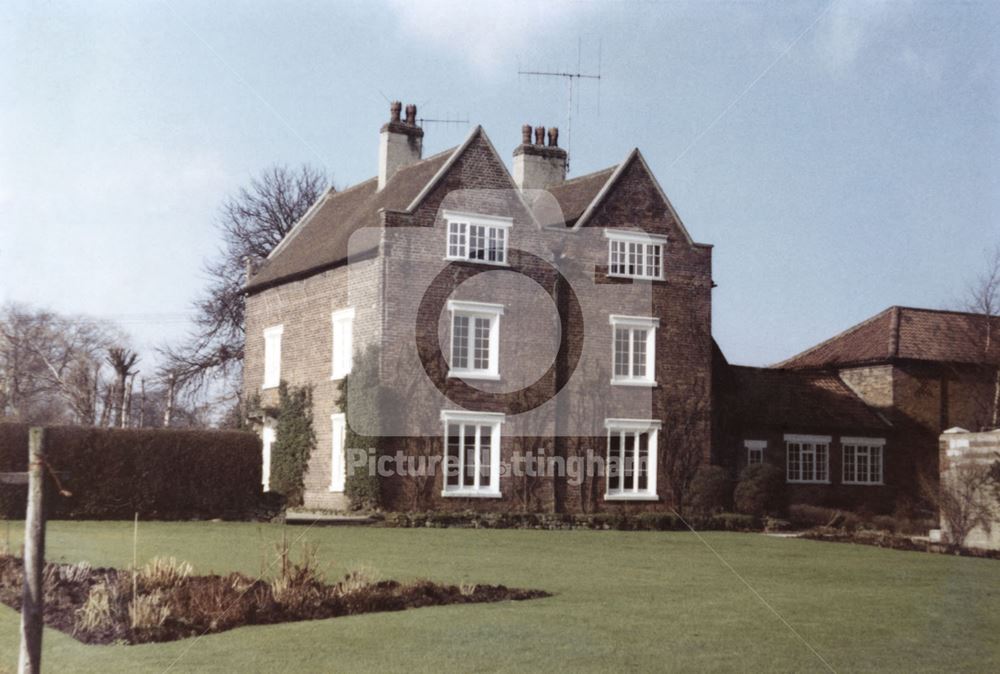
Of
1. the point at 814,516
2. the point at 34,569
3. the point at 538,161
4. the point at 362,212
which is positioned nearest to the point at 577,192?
the point at 538,161

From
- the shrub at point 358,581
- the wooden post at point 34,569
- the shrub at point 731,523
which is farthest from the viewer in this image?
the shrub at point 731,523

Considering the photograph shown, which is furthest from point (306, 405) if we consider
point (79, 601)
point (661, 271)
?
point (79, 601)

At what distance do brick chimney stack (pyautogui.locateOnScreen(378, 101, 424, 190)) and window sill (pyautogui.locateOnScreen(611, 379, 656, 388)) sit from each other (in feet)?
34.2

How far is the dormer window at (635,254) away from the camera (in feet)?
123

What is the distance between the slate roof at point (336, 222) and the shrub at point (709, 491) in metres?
12.9

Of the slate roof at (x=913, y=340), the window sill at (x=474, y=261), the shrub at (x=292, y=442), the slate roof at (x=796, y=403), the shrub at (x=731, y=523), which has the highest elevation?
the window sill at (x=474, y=261)

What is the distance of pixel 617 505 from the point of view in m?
36.8

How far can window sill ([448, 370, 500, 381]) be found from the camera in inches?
1346

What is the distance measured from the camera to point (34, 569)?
8.91 m

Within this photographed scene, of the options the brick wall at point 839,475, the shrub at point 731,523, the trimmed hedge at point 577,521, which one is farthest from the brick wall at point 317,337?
the brick wall at point 839,475

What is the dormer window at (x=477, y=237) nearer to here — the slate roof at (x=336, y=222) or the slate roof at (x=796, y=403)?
the slate roof at (x=336, y=222)

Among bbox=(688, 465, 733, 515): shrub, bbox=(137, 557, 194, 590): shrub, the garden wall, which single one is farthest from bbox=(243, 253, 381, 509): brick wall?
bbox=(137, 557, 194, 590): shrub

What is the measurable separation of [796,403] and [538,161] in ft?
46.3

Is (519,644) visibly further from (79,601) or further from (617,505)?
(617,505)
